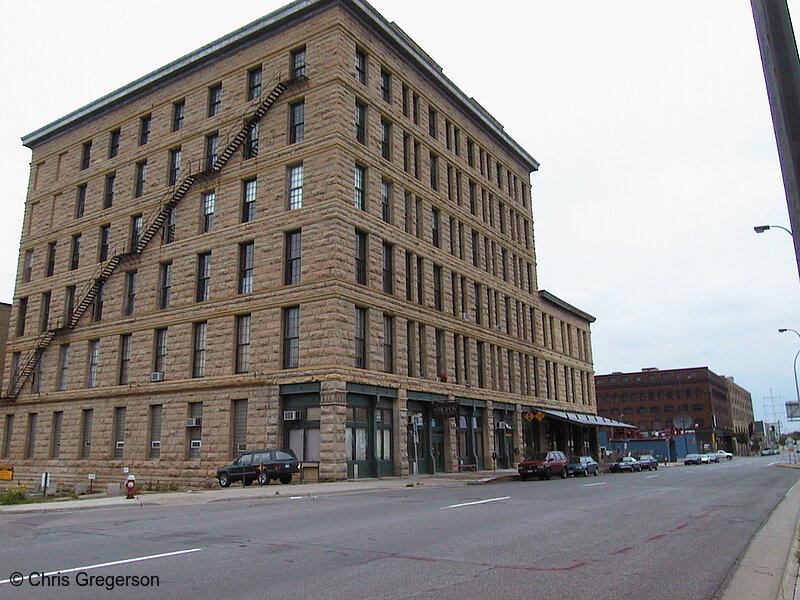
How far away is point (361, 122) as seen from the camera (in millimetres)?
35469

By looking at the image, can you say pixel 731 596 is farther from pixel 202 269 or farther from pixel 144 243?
pixel 144 243

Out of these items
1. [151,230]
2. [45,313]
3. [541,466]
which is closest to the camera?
[541,466]

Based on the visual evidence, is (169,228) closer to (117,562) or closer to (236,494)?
(236,494)

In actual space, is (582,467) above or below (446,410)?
below

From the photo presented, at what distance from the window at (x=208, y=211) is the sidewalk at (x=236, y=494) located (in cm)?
1498

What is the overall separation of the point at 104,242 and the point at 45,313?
7035 mm

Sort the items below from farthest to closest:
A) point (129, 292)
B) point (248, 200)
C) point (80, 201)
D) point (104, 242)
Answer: point (80, 201)
point (104, 242)
point (129, 292)
point (248, 200)

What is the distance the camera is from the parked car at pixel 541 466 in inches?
1303

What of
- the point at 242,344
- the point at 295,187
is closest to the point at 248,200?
the point at 295,187

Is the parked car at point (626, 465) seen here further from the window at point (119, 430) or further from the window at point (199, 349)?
the window at point (119, 430)

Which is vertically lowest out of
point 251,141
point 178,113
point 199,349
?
point 199,349

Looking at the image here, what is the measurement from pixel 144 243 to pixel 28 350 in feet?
42.8

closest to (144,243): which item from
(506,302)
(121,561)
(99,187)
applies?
(99,187)

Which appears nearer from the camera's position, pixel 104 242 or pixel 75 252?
pixel 104 242
